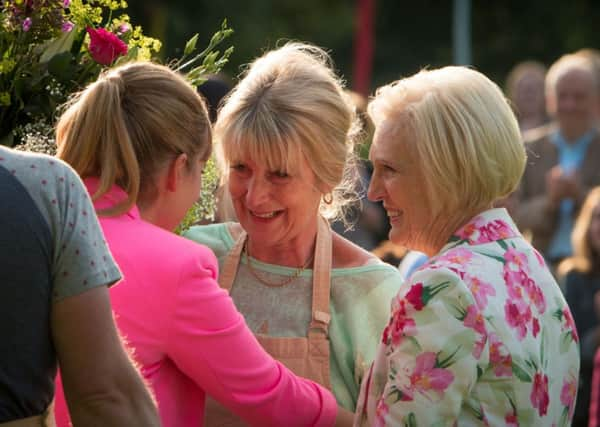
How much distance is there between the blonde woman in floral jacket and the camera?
8.47 feet

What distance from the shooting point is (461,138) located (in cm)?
275

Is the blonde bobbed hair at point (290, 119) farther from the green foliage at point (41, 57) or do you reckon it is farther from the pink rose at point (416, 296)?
the pink rose at point (416, 296)

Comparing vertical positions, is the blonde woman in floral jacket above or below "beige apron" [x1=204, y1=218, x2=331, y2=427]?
above

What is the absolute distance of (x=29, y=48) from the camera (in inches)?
121

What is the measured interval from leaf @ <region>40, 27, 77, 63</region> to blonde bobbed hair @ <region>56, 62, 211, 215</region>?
387mm

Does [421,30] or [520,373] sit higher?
[520,373]

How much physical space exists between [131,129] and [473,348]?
88 centimetres

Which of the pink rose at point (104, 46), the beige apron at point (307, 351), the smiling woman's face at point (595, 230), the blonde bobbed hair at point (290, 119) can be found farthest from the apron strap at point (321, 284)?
the smiling woman's face at point (595, 230)

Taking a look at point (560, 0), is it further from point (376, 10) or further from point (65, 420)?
point (65, 420)

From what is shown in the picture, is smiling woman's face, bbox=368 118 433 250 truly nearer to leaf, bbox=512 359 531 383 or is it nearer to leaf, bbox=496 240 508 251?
leaf, bbox=496 240 508 251

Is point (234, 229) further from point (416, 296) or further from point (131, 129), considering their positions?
point (416, 296)

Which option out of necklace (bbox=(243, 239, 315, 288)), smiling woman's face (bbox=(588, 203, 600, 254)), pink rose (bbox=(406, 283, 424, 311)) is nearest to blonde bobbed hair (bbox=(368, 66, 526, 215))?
pink rose (bbox=(406, 283, 424, 311))

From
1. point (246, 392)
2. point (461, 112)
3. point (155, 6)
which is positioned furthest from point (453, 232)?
point (155, 6)

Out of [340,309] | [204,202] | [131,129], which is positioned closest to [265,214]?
[204,202]
